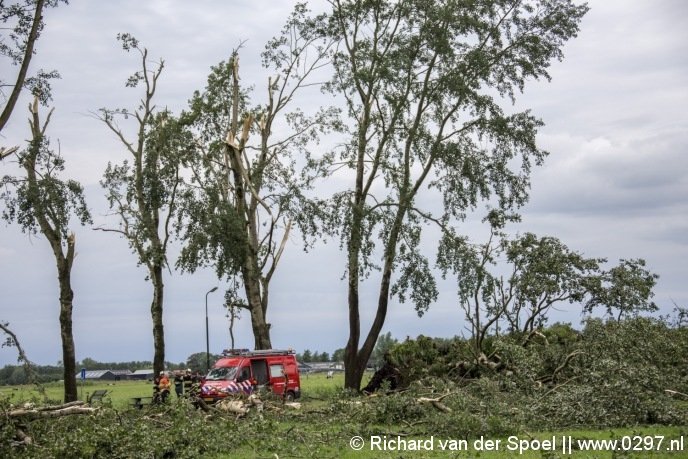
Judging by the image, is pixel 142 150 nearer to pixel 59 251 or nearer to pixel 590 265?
pixel 59 251

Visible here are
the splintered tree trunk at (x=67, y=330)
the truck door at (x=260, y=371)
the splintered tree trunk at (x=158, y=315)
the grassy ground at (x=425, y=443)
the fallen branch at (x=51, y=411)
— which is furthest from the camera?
the splintered tree trunk at (x=158, y=315)

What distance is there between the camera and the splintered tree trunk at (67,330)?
30141 mm

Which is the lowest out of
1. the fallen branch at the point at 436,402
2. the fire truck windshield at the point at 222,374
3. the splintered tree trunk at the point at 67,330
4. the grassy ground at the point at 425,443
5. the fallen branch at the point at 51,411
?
the grassy ground at the point at 425,443

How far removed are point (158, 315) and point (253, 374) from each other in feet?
20.0

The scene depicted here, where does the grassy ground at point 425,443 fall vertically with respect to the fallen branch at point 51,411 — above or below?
below

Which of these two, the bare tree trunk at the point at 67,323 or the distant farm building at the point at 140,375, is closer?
the bare tree trunk at the point at 67,323

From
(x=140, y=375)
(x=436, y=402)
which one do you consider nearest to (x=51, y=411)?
(x=436, y=402)

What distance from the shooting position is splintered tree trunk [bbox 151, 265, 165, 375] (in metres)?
33.5

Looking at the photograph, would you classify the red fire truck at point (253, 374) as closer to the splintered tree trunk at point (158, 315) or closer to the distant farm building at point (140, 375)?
the splintered tree trunk at point (158, 315)

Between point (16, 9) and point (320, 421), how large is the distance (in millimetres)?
12742

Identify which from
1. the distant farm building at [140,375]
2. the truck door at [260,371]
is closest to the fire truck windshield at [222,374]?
the truck door at [260,371]

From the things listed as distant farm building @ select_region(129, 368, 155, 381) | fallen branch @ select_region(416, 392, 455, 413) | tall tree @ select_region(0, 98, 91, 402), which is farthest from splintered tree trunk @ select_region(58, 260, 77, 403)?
distant farm building @ select_region(129, 368, 155, 381)

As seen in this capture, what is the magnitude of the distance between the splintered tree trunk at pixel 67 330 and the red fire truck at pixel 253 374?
505 cm

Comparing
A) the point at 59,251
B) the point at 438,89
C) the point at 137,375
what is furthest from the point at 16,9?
the point at 137,375
